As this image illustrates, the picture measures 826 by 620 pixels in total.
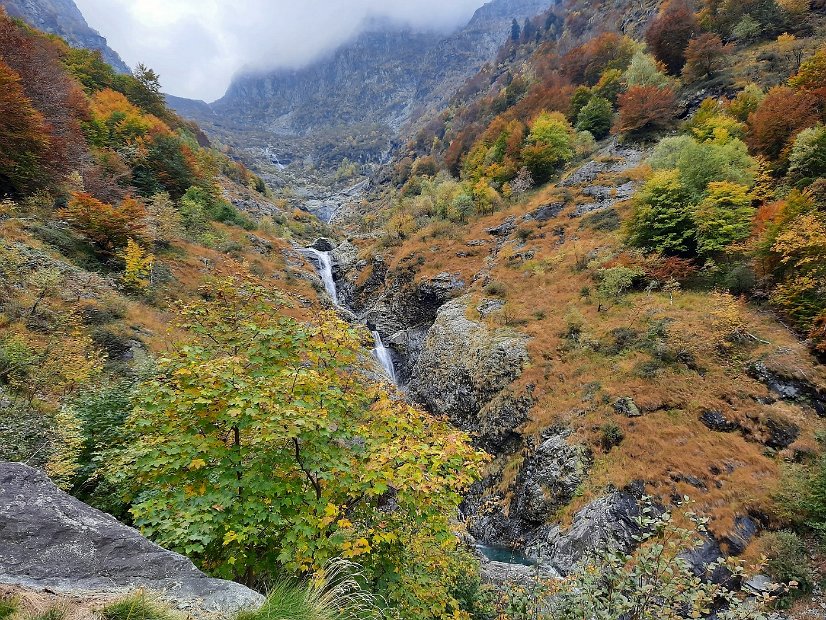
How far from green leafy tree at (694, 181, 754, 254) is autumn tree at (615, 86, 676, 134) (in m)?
19.3

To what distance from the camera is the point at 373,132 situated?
154 metres

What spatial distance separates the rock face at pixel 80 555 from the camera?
274 cm

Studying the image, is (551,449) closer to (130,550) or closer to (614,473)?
(614,473)

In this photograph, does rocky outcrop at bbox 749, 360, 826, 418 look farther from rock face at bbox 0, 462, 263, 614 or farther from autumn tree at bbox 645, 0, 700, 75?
autumn tree at bbox 645, 0, 700, 75

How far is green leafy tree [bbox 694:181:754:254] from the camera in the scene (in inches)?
637

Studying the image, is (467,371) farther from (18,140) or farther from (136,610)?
(18,140)

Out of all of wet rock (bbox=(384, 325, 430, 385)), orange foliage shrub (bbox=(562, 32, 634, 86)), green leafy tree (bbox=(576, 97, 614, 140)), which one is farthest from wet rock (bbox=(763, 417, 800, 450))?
orange foliage shrub (bbox=(562, 32, 634, 86))

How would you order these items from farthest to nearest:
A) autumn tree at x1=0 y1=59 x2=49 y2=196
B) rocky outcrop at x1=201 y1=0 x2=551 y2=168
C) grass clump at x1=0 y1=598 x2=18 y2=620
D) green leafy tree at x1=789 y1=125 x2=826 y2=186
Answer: rocky outcrop at x1=201 y1=0 x2=551 y2=168, green leafy tree at x1=789 y1=125 x2=826 y2=186, autumn tree at x1=0 y1=59 x2=49 y2=196, grass clump at x1=0 y1=598 x2=18 y2=620

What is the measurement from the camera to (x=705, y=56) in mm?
33469

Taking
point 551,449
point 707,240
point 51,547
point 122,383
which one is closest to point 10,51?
point 122,383

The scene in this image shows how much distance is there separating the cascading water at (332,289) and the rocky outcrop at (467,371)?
3.34 metres

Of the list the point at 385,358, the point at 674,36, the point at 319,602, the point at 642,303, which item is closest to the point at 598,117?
the point at 674,36

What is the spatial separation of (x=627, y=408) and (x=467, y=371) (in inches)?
305

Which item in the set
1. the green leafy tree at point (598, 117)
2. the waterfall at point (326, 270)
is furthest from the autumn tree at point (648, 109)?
the waterfall at point (326, 270)
